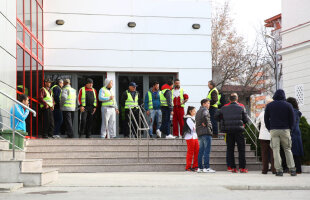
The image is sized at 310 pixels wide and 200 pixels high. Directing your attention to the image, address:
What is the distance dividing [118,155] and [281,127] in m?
4.93

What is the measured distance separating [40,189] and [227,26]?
107 ft

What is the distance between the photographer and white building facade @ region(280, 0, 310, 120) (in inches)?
861

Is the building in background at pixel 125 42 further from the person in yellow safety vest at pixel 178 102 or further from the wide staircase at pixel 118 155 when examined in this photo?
the wide staircase at pixel 118 155

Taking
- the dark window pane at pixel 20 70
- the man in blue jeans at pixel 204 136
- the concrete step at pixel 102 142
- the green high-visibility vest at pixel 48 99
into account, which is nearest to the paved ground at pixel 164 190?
the man in blue jeans at pixel 204 136

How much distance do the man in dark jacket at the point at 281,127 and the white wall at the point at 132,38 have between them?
28.2 ft

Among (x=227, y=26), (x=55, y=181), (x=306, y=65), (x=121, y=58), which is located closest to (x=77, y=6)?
(x=121, y=58)

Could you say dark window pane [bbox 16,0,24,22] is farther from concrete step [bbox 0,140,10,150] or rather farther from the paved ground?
the paved ground

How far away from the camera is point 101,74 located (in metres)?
20.9

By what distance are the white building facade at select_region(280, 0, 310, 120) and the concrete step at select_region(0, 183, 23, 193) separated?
14.1m

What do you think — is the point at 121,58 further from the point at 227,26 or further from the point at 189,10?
the point at 227,26

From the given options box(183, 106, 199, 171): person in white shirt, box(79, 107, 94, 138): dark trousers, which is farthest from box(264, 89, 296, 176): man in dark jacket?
box(79, 107, 94, 138): dark trousers

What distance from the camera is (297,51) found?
74.2 ft

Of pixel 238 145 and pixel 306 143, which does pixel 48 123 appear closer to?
pixel 238 145

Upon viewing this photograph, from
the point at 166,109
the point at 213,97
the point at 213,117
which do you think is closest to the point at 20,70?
the point at 166,109
